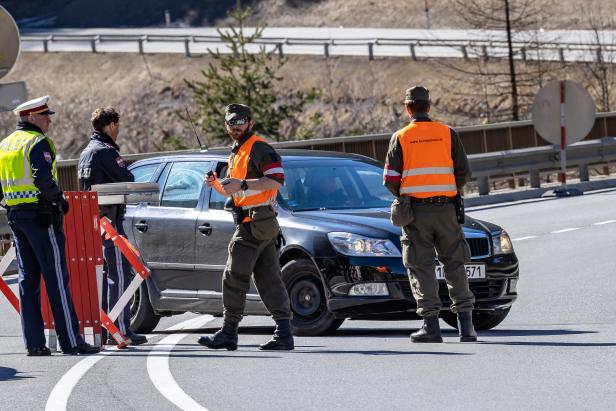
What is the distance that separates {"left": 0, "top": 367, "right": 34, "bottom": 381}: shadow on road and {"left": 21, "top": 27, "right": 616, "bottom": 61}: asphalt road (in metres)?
44.2

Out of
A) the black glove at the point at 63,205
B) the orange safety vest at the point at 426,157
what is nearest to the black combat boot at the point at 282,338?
the orange safety vest at the point at 426,157

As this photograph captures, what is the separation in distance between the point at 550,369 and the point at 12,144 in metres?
3.91

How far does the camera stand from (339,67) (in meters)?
61.2

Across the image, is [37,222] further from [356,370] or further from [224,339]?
[356,370]

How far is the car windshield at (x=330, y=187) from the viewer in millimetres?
12609

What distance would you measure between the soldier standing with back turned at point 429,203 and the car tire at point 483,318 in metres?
1.03

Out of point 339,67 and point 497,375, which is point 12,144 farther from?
point 339,67

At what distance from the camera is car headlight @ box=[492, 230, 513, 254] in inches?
476

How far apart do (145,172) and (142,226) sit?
0.72m

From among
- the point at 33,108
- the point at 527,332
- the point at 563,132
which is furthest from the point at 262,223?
the point at 563,132

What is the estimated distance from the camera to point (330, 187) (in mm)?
12828

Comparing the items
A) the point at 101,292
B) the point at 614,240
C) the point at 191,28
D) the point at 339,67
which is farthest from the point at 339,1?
the point at 101,292

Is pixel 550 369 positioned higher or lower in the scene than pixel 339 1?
lower

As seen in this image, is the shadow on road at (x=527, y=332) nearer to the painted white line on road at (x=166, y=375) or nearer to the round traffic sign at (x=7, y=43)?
the painted white line on road at (x=166, y=375)
